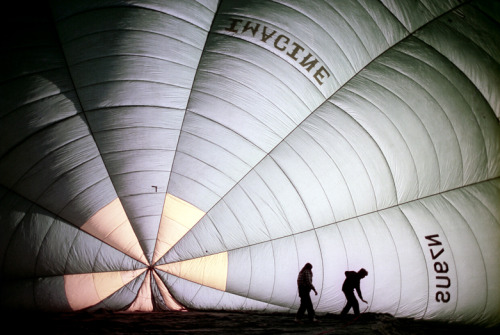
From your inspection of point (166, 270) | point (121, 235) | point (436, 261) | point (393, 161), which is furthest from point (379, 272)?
point (121, 235)

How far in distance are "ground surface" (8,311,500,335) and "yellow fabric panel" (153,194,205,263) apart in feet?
4.82

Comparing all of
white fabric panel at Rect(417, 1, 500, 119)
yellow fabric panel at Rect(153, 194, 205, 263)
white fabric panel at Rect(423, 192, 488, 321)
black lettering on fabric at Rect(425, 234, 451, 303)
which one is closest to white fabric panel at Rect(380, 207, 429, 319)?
black lettering on fabric at Rect(425, 234, 451, 303)

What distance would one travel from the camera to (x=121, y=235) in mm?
7434

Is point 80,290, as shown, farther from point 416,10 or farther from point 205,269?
point 416,10

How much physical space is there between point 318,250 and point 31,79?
6.26 meters

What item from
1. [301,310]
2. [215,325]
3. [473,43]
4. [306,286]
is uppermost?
[473,43]

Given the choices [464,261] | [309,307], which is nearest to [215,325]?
[309,307]

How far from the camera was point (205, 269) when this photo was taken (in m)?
7.60

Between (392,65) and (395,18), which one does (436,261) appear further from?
(395,18)

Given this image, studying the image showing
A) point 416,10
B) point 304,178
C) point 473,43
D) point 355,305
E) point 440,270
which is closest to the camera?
point 416,10

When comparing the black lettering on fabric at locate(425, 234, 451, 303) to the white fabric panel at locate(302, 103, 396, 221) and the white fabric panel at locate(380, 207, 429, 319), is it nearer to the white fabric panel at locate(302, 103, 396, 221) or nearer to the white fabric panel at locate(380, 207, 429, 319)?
the white fabric panel at locate(380, 207, 429, 319)

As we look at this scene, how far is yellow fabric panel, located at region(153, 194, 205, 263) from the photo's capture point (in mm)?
7508

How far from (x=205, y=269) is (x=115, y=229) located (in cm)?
217

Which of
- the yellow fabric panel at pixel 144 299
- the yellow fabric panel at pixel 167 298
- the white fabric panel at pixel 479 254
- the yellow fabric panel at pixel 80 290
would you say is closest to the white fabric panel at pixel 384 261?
the white fabric panel at pixel 479 254
